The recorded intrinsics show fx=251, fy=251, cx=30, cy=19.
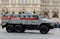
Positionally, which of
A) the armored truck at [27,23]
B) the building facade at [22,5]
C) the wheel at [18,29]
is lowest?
the building facade at [22,5]

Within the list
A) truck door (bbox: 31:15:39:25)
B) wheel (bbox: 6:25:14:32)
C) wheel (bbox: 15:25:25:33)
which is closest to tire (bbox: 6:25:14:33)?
wheel (bbox: 6:25:14:32)

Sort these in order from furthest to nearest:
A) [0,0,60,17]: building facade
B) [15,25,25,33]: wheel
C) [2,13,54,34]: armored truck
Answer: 1. [0,0,60,17]: building facade
2. [15,25,25,33]: wheel
3. [2,13,54,34]: armored truck

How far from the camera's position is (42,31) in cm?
2325

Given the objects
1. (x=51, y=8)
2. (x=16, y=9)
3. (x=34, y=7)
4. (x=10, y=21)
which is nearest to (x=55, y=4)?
(x=51, y=8)

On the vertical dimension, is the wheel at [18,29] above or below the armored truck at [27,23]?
below

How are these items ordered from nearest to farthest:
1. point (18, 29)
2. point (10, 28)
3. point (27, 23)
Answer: point (27, 23), point (18, 29), point (10, 28)

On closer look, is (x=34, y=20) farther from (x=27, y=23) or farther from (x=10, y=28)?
(x=10, y=28)

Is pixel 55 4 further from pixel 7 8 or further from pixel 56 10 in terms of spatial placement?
pixel 7 8

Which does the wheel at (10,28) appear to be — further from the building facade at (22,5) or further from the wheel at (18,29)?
the building facade at (22,5)

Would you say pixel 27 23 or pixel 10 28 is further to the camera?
pixel 10 28

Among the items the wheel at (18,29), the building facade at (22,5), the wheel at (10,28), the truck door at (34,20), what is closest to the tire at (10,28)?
the wheel at (10,28)

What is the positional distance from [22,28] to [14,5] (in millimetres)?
44133

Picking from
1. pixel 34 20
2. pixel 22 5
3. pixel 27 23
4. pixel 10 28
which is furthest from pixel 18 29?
pixel 22 5

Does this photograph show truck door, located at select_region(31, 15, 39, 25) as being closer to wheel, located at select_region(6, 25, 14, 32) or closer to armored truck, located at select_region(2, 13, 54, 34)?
armored truck, located at select_region(2, 13, 54, 34)
